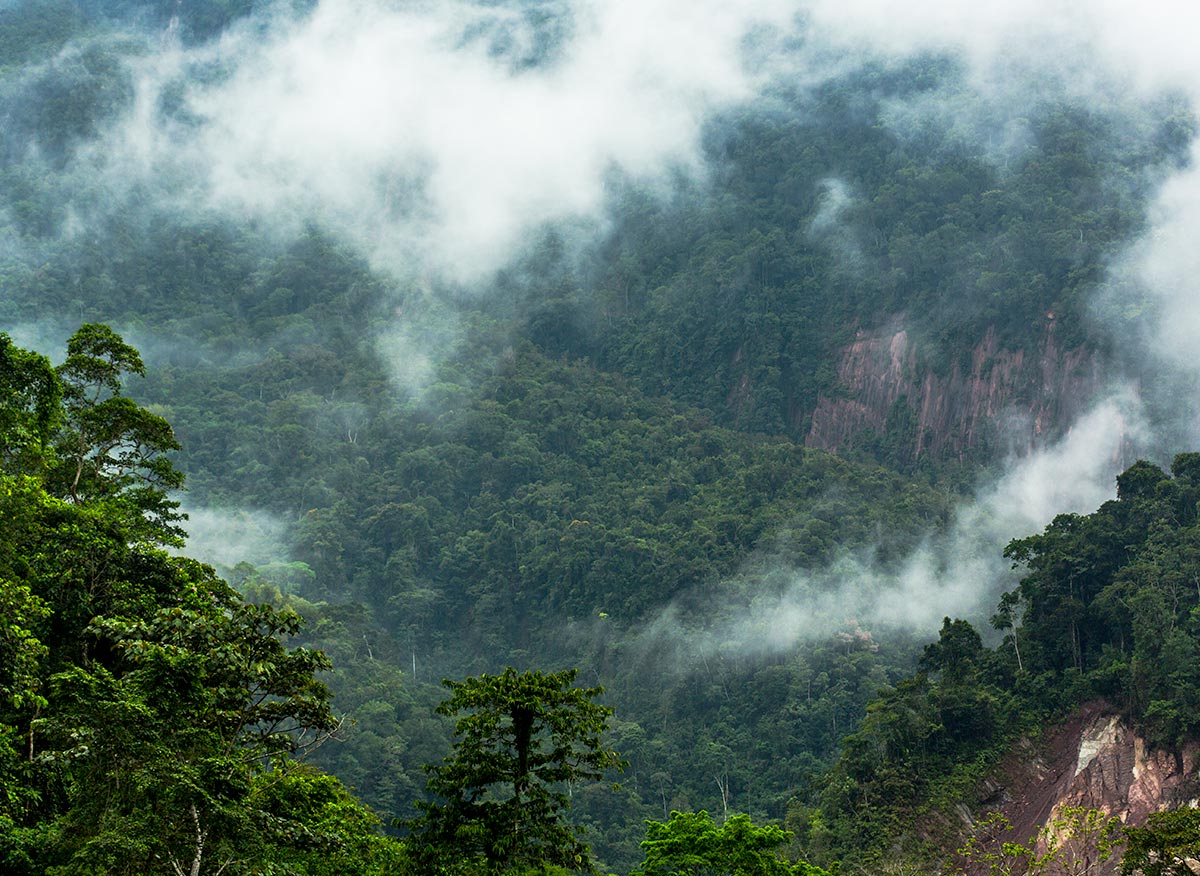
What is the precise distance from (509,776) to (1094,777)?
37185 millimetres

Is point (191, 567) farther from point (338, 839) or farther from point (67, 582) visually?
point (338, 839)

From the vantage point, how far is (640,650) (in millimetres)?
92375

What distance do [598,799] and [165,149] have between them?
122m

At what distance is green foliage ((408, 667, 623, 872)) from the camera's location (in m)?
21.6

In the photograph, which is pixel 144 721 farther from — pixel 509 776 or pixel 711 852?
pixel 711 852

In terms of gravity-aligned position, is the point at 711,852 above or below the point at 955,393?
below

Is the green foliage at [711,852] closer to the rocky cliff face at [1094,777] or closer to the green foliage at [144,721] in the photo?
the green foliage at [144,721]

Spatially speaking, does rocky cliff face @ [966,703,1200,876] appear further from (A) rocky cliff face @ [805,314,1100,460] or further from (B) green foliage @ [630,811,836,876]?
(A) rocky cliff face @ [805,314,1100,460]

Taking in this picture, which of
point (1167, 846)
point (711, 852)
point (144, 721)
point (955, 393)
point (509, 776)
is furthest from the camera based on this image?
point (955, 393)

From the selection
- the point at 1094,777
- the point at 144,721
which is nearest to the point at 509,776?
the point at 144,721

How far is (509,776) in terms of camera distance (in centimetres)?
2212

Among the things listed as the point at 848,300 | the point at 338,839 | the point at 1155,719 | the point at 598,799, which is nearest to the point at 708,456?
the point at 848,300

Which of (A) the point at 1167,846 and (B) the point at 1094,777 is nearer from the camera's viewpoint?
(A) the point at 1167,846

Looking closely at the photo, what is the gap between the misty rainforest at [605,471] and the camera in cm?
2234
